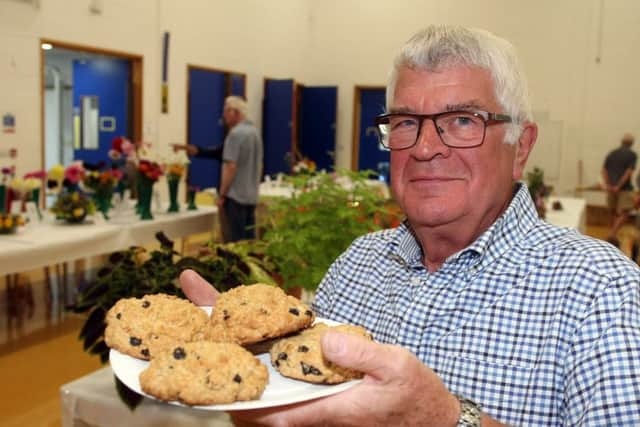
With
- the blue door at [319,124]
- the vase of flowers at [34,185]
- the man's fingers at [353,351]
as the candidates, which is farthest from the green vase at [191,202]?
the blue door at [319,124]

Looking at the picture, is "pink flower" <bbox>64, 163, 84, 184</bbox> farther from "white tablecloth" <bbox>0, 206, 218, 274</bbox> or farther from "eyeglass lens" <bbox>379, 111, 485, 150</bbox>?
"eyeglass lens" <bbox>379, 111, 485, 150</bbox>

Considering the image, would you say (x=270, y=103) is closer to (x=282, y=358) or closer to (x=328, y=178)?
(x=328, y=178)

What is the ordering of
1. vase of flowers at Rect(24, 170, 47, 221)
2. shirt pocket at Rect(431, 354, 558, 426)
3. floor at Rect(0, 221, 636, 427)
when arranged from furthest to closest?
vase of flowers at Rect(24, 170, 47, 221), floor at Rect(0, 221, 636, 427), shirt pocket at Rect(431, 354, 558, 426)

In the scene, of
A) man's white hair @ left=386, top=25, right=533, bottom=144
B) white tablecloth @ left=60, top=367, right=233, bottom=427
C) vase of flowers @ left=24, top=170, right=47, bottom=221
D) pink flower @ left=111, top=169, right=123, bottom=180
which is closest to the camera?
man's white hair @ left=386, top=25, right=533, bottom=144

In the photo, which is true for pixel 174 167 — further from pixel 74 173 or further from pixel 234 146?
pixel 234 146

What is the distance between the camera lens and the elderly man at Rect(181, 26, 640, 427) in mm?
1040

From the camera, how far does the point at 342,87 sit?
13.1 metres

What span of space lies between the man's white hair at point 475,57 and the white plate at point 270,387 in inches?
27.1

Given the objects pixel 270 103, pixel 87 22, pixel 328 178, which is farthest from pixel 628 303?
pixel 270 103

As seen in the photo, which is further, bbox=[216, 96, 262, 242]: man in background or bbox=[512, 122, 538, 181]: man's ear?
bbox=[216, 96, 262, 242]: man in background

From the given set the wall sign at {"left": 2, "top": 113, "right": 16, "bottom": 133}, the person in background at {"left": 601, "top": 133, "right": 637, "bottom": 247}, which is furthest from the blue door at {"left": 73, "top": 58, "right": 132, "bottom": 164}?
the person in background at {"left": 601, "top": 133, "right": 637, "bottom": 247}

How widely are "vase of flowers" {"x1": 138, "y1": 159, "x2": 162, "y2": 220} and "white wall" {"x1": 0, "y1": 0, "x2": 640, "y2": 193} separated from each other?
10.4ft

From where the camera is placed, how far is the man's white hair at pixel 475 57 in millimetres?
1265

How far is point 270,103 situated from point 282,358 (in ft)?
37.2
